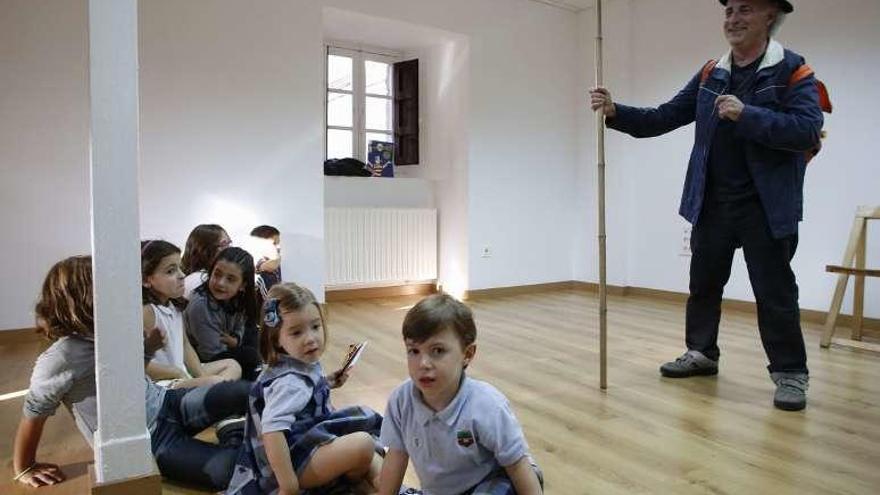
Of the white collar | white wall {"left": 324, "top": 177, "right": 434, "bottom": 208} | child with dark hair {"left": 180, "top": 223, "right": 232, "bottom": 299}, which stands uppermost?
the white collar

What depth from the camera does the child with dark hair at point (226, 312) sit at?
2332mm

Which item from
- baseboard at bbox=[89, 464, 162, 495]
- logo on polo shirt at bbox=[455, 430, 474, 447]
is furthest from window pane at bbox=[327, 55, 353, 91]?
logo on polo shirt at bbox=[455, 430, 474, 447]

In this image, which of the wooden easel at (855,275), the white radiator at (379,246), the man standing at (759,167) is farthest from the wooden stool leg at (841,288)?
the white radiator at (379,246)

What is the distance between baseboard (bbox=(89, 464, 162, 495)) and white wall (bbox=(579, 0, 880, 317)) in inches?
165

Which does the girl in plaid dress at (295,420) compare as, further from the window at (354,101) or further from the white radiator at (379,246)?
the window at (354,101)

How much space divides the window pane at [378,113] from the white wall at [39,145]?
2.48 meters

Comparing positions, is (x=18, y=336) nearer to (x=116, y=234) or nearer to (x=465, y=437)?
(x=116, y=234)

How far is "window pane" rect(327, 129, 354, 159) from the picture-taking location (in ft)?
18.0

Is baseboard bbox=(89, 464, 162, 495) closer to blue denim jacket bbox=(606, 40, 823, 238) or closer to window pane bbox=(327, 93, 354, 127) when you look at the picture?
blue denim jacket bbox=(606, 40, 823, 238)

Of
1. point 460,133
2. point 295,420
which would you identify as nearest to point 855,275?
point 460,133

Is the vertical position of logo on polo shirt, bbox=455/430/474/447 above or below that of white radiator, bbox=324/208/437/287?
below

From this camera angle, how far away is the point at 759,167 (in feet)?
7.55

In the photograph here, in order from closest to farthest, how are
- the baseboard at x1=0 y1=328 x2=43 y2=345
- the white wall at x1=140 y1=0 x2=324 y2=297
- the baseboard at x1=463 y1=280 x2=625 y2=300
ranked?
the baseboard at x1=0 y1=328 x2=43 y2=345 < the white wall at x1=140 y1=0 x2=324 y2=297 < the baseboard at x1=463 y1=280 x2=625 y2=300

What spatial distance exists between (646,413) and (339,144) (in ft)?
13.1
